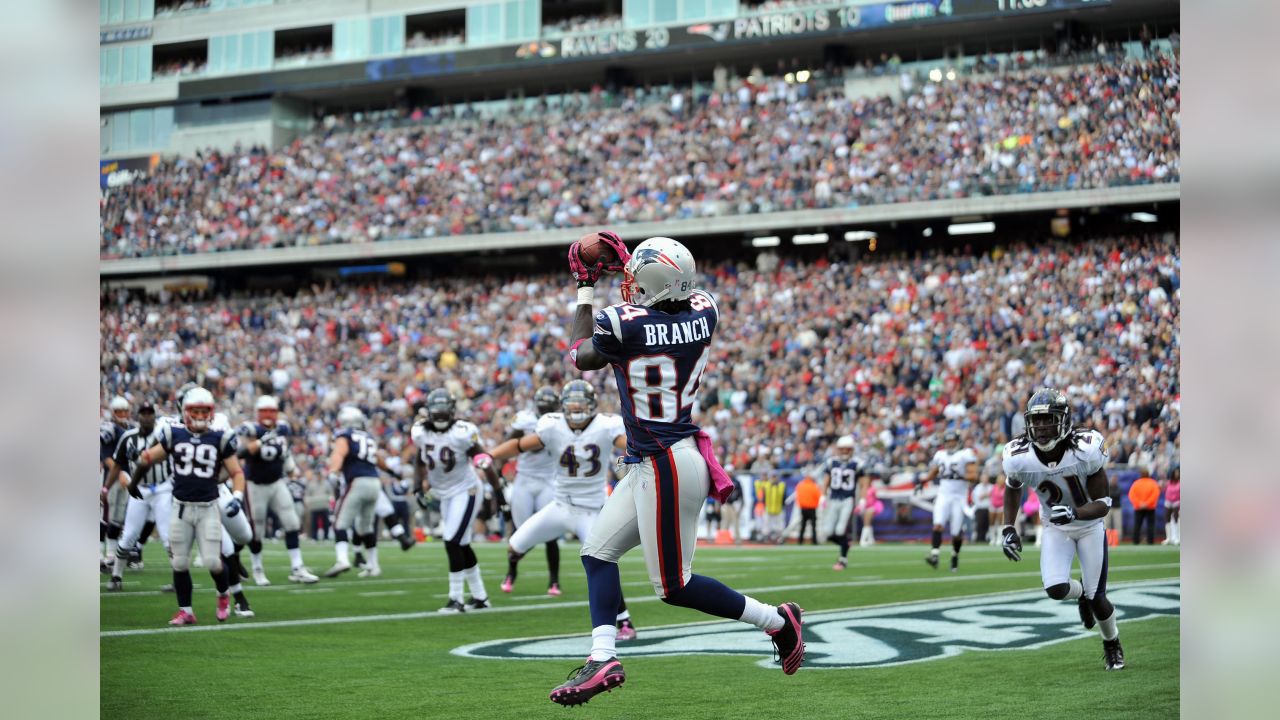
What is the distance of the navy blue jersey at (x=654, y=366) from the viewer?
5707 mm

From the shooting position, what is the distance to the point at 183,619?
985cm

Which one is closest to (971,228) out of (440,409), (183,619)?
(440,409)

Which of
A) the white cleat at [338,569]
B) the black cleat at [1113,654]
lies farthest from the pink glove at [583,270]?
the white cleat at [338,569]

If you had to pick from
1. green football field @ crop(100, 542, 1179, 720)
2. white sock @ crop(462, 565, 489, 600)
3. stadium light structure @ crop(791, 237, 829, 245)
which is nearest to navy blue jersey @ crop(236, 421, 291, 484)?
green football field @ crop(100, 542, 1179, 720)

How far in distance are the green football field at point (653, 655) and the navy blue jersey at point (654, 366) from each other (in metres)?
1.38

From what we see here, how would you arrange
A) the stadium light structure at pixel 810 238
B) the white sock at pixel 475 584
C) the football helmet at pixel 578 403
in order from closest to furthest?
the football helmet at pixel 578 403 < the white sock at pixel 475 584 < the stadium light structure at pixel 810 238

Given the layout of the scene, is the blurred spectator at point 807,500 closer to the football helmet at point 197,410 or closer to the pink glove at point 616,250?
the football helmet at point 197,410

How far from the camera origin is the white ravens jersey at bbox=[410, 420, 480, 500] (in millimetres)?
11398

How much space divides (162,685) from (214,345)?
25644mm

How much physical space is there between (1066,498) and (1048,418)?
1.91ft

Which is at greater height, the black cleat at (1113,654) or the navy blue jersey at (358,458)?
the navy blue jersey at (358,458)

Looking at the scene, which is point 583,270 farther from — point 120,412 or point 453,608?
point 120,412
